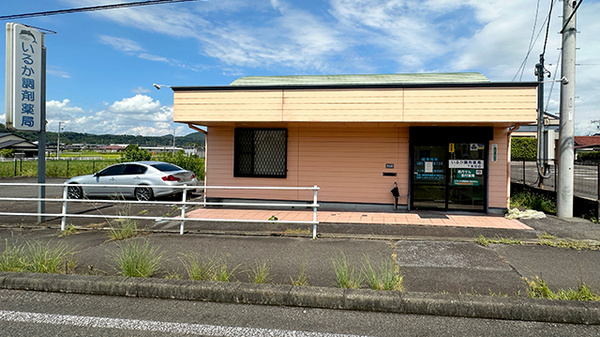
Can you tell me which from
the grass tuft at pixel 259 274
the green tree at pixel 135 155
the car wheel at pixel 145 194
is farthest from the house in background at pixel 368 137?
the green tree at pixel 135 155

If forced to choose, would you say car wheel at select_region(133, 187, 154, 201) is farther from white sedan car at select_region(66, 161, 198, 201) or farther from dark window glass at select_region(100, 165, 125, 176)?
dark window glass at select_region(100, 165, 125, 176)

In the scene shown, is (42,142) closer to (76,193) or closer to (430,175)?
(76,193)

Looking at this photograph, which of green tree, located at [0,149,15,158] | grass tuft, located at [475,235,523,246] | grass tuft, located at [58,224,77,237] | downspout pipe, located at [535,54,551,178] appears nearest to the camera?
grass tuft, located at [475,235,523,246]

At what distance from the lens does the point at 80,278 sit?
4523 mm

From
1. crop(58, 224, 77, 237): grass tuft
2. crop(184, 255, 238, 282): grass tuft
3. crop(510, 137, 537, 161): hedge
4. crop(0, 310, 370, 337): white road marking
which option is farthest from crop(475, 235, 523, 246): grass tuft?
crop(510, 137, 537, 161): hedge

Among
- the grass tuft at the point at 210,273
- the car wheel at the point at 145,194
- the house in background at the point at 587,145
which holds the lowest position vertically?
the grass tuft at the point at 210,273

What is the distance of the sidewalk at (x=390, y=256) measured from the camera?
4016 mm

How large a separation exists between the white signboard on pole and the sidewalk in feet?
8.04

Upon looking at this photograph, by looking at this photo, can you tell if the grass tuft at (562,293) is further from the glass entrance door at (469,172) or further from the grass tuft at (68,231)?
the grass tuft at (68,231)

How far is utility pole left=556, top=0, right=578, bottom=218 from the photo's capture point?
8.69 metres

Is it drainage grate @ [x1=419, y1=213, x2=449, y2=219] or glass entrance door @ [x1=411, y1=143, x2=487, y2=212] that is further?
glass entrance door @ [x1=411, y1=143, x2=487, y2=212]

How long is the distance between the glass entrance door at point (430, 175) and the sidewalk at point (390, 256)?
894 mm

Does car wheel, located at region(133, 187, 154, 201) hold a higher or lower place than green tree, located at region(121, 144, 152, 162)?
lower

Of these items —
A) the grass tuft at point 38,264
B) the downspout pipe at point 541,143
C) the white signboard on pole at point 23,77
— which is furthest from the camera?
the downspout pipe at point 541,143
